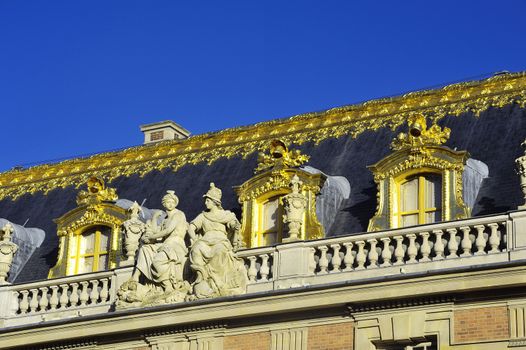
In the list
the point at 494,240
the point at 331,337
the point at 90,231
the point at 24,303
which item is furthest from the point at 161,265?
the point at 494,240

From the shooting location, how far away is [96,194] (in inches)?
1460

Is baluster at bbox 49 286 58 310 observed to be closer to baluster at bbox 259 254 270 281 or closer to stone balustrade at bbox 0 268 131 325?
stone balustrade at bbox 0 268 131 325

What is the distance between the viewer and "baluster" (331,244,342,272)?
1254 inches

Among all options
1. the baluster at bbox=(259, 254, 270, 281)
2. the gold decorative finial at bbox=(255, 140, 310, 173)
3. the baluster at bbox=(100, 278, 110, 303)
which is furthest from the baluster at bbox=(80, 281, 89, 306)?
the gold decorative finial at bbox=(255, 140, 310, 173)

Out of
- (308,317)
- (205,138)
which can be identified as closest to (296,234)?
(308,317)

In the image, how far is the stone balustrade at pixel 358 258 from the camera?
30266 mm

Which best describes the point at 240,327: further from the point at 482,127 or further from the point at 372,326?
the point at 482,127

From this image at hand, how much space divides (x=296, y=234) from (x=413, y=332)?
3.62 m

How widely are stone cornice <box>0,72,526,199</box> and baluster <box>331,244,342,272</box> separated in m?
5.38

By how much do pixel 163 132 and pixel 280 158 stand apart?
10.6 metres

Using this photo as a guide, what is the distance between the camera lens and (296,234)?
32719mm

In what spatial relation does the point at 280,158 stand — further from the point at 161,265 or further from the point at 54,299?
the point at 54,299

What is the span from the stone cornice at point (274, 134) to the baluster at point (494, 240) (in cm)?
563

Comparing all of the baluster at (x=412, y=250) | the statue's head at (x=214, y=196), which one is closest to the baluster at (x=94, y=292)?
the statue's head at (x=214, y=196)
